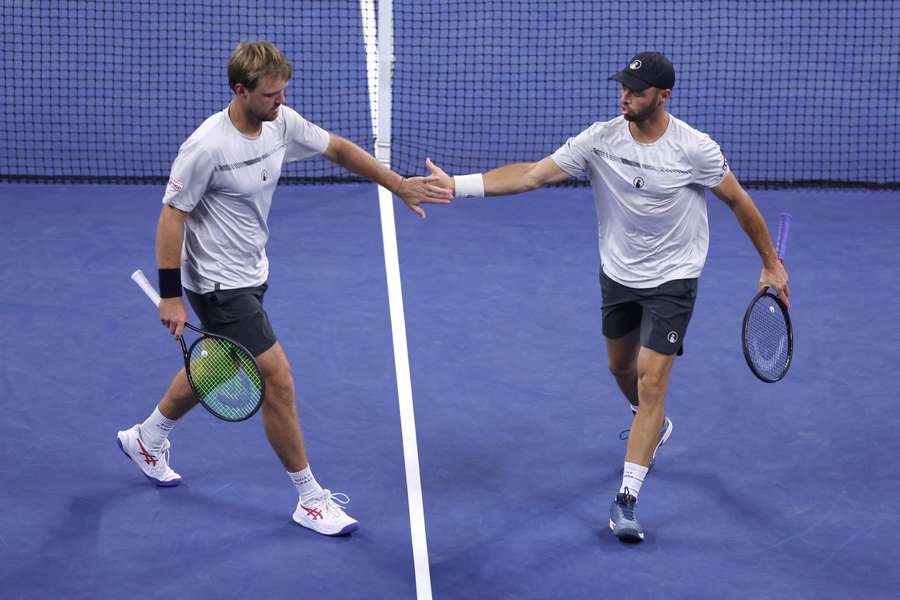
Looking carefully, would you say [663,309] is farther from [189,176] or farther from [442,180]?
[189,176]

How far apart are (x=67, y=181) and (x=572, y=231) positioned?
4157mm

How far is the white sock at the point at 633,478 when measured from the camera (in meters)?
5.67

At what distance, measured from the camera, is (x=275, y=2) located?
13.2 meters

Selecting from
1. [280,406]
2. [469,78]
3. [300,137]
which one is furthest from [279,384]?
[469,78]

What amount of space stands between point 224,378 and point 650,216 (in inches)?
80.6

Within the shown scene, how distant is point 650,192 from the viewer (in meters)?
5.60

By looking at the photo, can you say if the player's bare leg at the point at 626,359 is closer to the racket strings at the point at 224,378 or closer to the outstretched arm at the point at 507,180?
the outstretched arm at the point at 507,180

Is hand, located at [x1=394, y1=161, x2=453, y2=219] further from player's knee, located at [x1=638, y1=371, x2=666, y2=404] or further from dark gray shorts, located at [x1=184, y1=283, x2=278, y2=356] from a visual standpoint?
player's knee, located at [x1=638, y1=371, x2=666, y2=404]

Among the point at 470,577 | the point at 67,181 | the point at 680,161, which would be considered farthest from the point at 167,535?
the point at 67,181

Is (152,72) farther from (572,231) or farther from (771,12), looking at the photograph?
(771,12)

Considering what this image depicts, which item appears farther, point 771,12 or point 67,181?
point 771,12

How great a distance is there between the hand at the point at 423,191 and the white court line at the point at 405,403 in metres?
1.27

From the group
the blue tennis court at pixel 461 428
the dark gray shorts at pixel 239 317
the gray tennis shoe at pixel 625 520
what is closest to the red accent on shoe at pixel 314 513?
the blue tennis court at pixel 461 428

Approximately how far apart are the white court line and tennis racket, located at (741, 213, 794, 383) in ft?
5.68
